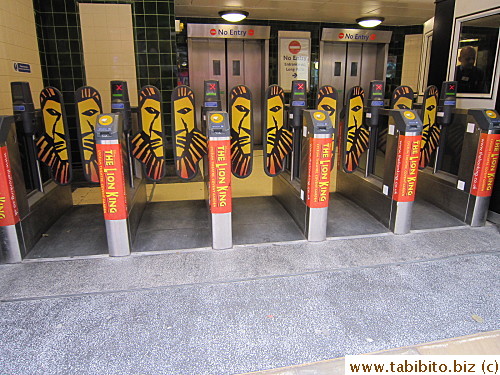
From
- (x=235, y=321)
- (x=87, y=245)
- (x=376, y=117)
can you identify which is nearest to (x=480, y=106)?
(x=376, y=117)

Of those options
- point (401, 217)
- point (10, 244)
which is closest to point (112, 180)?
point (10, 244)

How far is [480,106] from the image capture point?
3.72 m

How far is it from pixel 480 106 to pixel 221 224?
9.57 feet

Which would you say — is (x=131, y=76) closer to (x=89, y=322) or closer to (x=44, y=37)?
(x=44, y=37)

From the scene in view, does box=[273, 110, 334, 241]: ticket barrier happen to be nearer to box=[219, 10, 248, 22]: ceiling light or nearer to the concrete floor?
the concrete floor

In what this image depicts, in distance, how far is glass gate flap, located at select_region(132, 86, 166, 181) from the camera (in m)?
3.57

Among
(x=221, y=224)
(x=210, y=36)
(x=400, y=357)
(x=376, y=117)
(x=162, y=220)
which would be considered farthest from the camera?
(x=210, y=36)

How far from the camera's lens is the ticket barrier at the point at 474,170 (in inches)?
124

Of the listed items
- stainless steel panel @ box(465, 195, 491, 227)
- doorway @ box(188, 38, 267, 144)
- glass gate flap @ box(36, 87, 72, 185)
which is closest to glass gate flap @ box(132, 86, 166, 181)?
glass gate flap @ box(36, 87, 72, 185)

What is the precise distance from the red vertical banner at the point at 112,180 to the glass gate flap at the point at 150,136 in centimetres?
107

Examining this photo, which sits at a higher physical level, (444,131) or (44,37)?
(44,37)

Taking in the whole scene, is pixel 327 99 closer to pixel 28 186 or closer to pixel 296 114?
pixel 296 114

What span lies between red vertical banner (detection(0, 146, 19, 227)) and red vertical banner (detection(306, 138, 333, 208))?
2.21 meters

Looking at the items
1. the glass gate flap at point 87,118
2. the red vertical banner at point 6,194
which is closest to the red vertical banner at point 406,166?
the glass gate flap at point 87,118
